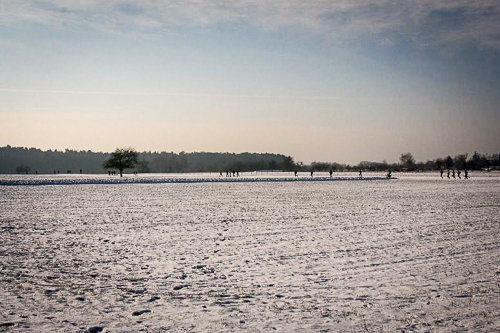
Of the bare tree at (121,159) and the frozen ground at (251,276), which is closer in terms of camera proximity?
the frozen ground at (251,276)

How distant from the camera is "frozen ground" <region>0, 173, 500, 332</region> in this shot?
634cm

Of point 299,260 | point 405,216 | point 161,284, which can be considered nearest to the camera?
point 161,284

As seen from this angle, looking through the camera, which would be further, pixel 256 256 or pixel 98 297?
pixel 256 256

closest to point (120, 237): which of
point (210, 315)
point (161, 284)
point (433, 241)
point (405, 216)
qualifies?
point (161, 284)

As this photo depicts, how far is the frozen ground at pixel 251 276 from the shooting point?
6.34 meters

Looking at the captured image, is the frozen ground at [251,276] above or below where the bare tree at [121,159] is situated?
below

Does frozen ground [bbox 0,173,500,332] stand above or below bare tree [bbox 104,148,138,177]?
below

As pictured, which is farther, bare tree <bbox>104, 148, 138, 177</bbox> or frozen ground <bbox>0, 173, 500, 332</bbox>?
bare tree <bbox>104, 148, 138, 177</bbox>

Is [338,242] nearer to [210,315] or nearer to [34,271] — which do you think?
[210,315]

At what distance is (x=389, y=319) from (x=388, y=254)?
4776 millimetres

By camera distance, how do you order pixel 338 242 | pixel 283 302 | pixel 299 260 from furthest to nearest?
1. pixel 338 242
2. pixel 299 260
3. pixel 283 302

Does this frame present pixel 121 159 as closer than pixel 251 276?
No

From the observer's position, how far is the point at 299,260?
10219 millimetres

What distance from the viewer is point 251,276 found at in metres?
8.77
